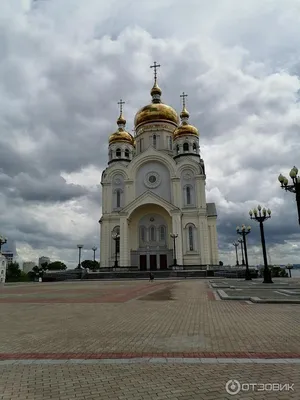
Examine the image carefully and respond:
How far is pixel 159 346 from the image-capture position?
6051mm

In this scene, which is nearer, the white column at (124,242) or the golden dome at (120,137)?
the white column at (124,242)

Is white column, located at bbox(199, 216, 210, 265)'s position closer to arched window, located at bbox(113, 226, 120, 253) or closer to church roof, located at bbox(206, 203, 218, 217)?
church roof, located at bbox(206, 203, 218, 217)

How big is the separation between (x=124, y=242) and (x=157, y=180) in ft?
36.2

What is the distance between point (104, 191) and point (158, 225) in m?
9.90

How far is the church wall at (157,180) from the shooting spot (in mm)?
47000

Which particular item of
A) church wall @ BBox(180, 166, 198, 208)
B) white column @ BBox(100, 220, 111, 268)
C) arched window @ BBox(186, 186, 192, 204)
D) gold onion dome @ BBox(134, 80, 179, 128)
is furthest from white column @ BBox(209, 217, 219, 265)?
gold onion dome @ BBox(134, 80, 179, 128)

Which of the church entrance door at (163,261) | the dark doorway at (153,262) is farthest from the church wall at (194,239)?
the dark doorway at (153,262)

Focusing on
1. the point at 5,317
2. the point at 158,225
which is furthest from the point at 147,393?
the point at 158,225

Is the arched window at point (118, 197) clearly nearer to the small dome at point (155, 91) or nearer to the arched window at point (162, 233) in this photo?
the arched window at point (162, 233)

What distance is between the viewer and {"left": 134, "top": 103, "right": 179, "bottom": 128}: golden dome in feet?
176

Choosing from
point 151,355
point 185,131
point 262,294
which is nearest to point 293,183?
point 262,294

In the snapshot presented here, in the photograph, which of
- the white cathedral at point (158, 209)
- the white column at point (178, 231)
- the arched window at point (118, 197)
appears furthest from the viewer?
the arched window at point (118, 197)

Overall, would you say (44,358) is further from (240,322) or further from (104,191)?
(104,191)

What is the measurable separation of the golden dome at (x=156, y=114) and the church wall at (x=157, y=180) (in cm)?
1017
